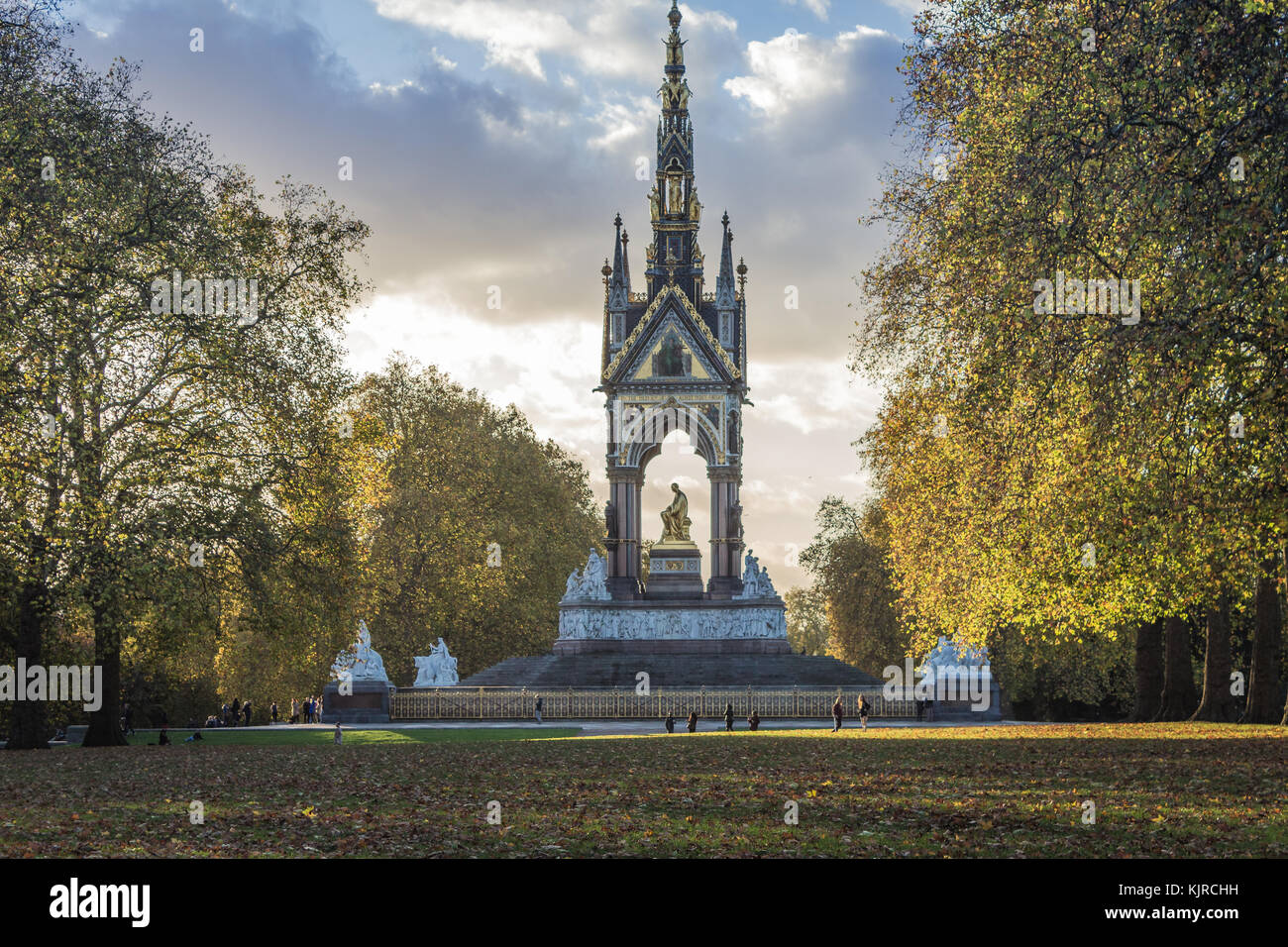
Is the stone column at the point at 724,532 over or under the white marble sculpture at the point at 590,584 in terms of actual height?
over

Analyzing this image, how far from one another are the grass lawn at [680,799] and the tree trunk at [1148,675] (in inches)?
439

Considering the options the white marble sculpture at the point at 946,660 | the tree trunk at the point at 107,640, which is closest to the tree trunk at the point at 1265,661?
the white marble sculpture at the point at 946,660

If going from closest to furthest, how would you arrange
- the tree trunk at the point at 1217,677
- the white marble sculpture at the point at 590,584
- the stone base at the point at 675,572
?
the tree trunk at the point at 1217,677 → the white marble sculpture at the point at 590,584 → the stone base at the point at 675,572

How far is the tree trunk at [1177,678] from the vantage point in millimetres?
34594

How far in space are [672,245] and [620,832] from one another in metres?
44.9

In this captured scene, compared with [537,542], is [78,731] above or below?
below

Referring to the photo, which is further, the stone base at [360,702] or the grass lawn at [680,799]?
the stone base at [360,702]

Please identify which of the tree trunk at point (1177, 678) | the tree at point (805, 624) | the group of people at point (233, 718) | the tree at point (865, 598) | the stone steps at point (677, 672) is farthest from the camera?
the tree at point (805, 624)

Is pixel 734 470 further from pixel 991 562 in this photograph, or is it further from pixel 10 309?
pixel 10 309

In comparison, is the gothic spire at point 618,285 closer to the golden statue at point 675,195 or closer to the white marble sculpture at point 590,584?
the golden statue at point 675,195

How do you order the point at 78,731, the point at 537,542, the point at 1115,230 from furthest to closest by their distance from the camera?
the point at 537,542, the point at 78,731, the point at 1115,230

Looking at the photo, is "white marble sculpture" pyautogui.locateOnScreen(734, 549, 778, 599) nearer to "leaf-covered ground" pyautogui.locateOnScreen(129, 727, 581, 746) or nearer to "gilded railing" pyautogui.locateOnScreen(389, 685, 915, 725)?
"gilded railing" pyautogui.locateOnScreen(389, 685, 915, 725)
